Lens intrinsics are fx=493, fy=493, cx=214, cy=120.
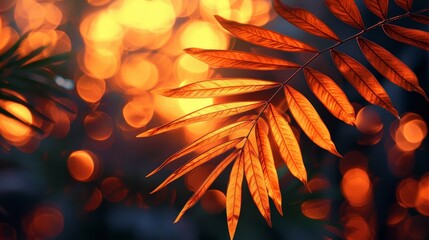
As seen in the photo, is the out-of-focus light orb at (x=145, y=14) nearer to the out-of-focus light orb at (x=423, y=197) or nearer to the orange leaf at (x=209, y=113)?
the out-of-focus light orb at (x=423, y=197)

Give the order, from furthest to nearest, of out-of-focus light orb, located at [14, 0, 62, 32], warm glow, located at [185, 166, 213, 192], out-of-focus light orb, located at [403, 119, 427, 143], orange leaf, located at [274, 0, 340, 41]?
out-of-focus light orb, located at [14, 0, 62, 32], warm glow, located at [185, 166, 213, 192], out-of-focus light orb, located at [403, 119, 427, 143], orange leaf, located at [274, 0, 340, 41]

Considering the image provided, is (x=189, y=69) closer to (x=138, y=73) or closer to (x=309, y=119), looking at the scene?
(x=138, y=73)

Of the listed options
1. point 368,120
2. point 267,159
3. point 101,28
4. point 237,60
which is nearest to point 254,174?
point 267,159

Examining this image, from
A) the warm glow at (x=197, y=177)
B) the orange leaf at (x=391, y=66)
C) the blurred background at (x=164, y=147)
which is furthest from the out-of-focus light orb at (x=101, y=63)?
the orange leaf at (x=391, y=66)

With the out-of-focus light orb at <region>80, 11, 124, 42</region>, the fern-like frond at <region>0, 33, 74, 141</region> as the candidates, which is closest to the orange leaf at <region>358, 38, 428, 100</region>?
the fern-like frond at <region>0, 33, 74, 141</region>

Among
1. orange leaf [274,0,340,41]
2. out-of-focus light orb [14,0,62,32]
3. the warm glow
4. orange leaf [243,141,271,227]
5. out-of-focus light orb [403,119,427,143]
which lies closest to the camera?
orange leaf [274,0,340,41]

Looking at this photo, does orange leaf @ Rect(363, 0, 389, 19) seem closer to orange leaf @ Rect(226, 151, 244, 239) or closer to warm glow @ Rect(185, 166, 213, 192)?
orange leaf @ Rect(226, 151, 244, 239)
